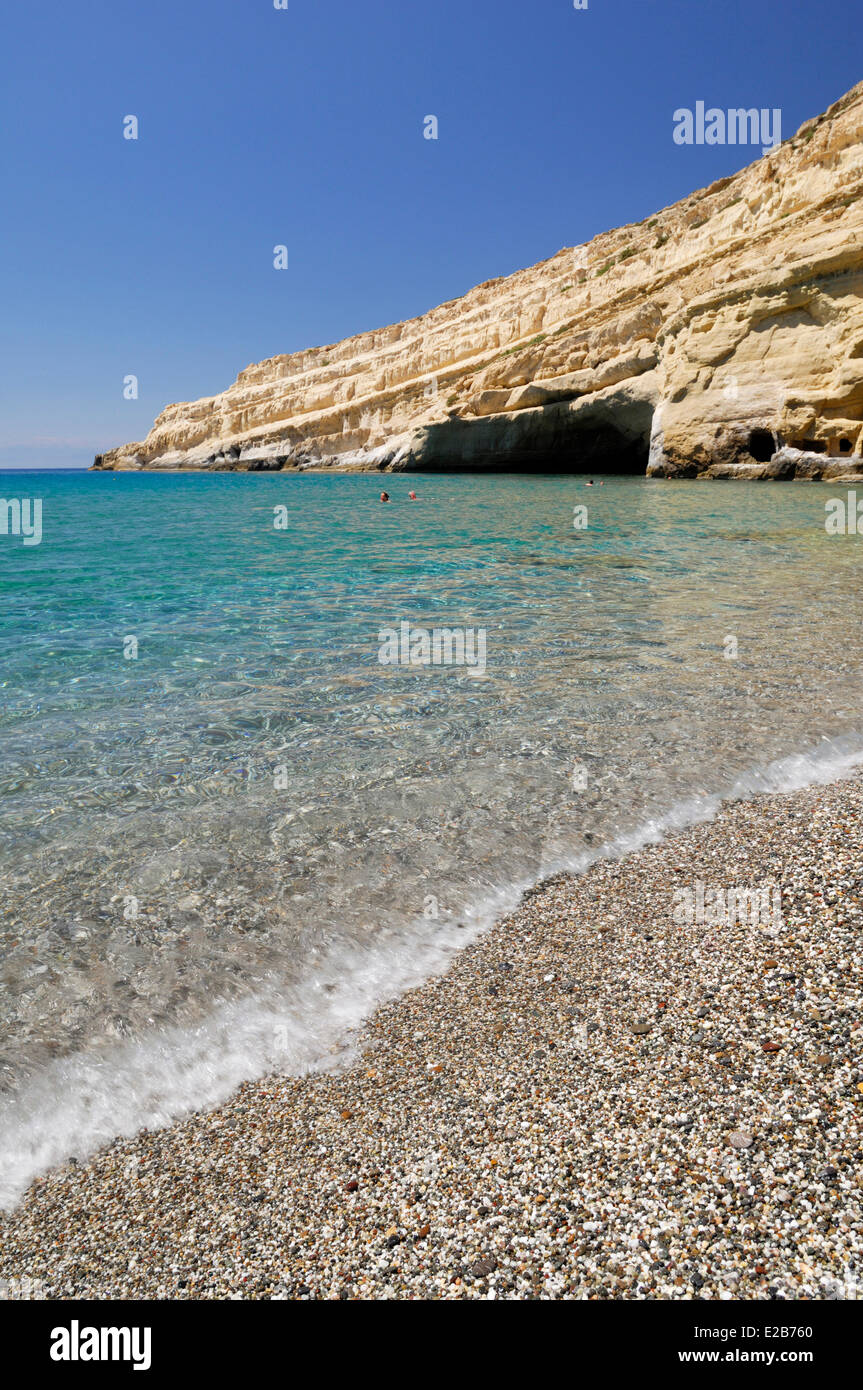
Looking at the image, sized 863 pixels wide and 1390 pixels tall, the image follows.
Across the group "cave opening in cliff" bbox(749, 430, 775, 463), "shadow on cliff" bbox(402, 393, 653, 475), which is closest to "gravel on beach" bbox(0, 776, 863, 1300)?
"cave opening in cliff" bbox(749, 430, 775, 463)

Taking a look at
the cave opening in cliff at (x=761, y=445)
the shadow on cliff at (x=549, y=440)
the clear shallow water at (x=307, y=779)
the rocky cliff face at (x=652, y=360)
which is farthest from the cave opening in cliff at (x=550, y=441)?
the clear shallow water at (x=307, y=779)

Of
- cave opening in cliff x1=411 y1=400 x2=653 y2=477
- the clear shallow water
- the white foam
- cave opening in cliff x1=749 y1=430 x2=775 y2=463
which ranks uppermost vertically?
cave opening in cliff x1=411 y1=400 x2=653 y2=477

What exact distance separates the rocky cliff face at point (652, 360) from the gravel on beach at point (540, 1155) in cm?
3638

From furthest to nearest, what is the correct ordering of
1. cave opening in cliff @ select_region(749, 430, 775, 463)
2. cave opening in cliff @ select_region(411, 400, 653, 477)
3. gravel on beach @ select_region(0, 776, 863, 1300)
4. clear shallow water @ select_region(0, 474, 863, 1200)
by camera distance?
cave opening in cliff @ select_region(411, 400, 653, 477)
cave opening in cliff @ select_region(749, 430, 775, 463)
clear shallow water @ select_region(0, 474, 863, 1200)
gravel on beach @ select_region(0, 776, 863, 1300)

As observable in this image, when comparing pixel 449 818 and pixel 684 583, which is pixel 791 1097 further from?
pixel 684 583

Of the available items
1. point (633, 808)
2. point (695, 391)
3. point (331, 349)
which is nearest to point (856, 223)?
point (695, 391)

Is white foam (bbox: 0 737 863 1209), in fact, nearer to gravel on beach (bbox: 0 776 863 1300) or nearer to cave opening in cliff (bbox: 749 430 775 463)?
gravel on beach (bbox: 0 776 863 1300)

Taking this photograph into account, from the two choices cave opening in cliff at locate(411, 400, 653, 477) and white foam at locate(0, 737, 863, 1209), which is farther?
cave opening in cliff at locate(411, 400, 653, 477)

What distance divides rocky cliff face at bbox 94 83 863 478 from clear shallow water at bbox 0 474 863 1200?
1081 inches

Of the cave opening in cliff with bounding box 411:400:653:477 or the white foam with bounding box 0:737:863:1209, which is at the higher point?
the cave opening in cliff with bounding box 411:400:653:477

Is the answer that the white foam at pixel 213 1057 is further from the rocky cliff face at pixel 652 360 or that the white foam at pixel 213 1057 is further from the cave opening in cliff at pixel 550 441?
the cave opening in cliff at pixel 550 441

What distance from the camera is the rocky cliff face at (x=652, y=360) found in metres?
33.8

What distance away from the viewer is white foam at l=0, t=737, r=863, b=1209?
106 inches
